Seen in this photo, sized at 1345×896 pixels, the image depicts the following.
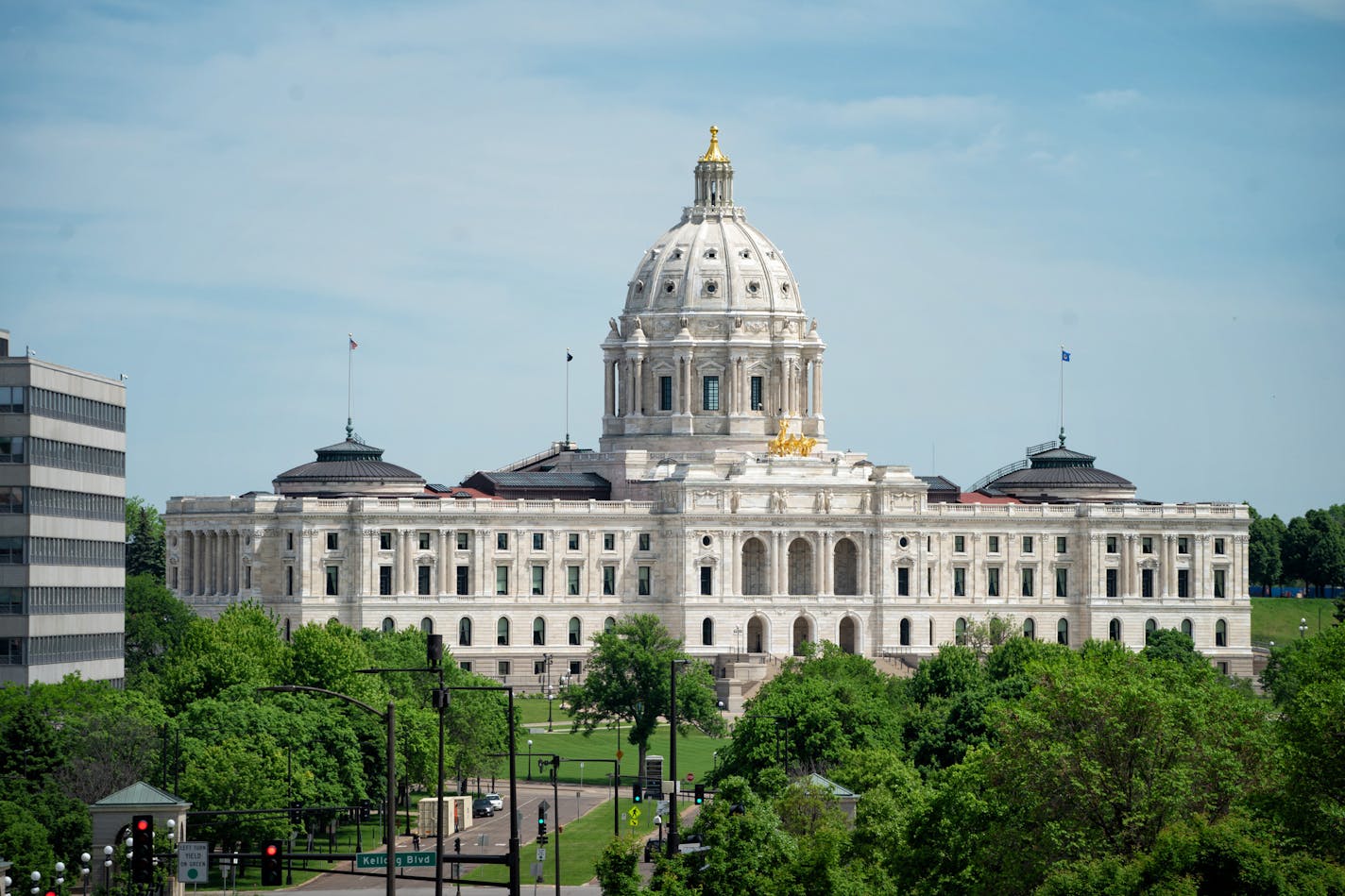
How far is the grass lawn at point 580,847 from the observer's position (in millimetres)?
138750

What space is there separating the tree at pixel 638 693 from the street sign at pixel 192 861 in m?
68.4

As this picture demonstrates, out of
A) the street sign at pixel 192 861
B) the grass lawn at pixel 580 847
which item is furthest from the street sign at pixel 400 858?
the grass lawn at pixel 580 847

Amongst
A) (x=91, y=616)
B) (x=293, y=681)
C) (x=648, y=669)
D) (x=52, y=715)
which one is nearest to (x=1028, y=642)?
(x=648, y=669)

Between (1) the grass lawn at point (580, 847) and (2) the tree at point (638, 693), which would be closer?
(1) the grass lawn at point (580, 847)

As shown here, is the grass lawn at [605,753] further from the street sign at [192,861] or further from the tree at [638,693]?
the street sign at [192,861]

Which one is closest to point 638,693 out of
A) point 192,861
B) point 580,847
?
point 580,847

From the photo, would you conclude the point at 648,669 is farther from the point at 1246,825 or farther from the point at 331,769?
the point at 1246,825

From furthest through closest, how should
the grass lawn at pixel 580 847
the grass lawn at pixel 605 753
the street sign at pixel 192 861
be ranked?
the grass lawn at pixel 605 753 < the grass lawn at pixel 580 847 < the street sign at pixel 192 861

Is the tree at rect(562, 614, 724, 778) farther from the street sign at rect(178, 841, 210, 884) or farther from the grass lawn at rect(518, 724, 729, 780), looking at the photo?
the street sign at rect(178, 841, 210, 884)

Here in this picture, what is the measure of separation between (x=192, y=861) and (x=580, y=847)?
35.4m

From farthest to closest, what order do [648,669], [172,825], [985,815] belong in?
[648,669] → [172,825] → [985,815]

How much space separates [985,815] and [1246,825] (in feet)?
33.8

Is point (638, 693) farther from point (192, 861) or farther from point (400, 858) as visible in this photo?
point (400, 858)

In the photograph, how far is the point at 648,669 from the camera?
639 ft
